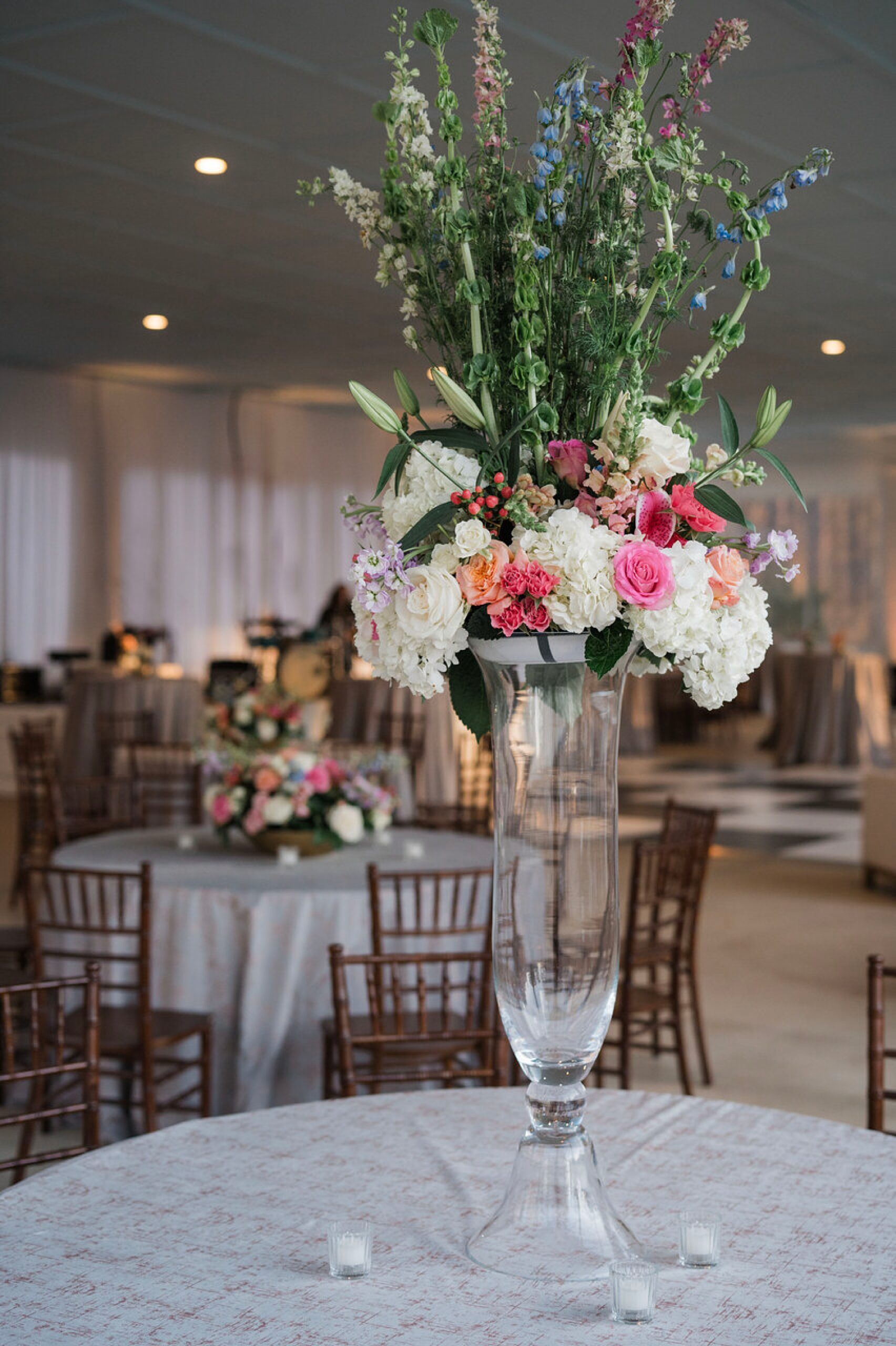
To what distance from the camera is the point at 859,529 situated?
18938 mm

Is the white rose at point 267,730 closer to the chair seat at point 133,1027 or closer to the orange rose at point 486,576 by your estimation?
the chair seat at point 133,1027

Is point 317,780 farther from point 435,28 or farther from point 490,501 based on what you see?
point 435,28

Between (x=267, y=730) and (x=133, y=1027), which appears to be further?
(x=267, y=730)

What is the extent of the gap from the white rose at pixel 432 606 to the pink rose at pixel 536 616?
0.22 ft

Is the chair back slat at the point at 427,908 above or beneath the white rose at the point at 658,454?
beneath

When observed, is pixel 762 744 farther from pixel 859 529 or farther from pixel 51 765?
pixel 51 765

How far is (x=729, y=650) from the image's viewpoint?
63.1 inches

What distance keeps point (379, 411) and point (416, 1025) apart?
Answer: 2.56 m

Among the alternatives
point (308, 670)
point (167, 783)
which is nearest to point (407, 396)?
point (167, 783)

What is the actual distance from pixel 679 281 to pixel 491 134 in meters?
0.26

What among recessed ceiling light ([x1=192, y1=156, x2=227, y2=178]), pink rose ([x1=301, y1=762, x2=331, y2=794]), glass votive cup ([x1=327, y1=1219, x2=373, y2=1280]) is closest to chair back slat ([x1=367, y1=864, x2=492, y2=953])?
pink rose ([x1=301, y1=762, x2=331, y2=794])

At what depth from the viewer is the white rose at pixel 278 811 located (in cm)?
446

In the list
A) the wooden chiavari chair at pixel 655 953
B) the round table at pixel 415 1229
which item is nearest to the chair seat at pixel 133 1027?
the wooden chiavari chair at pixel 655 953

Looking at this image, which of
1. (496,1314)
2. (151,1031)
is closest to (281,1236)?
(496,1314)
